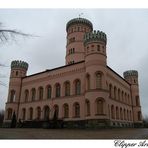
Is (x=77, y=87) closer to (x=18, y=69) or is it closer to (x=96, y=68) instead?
(x=96, y=68)

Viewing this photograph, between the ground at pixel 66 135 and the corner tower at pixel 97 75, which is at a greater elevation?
the corner tower at pixel 97 75

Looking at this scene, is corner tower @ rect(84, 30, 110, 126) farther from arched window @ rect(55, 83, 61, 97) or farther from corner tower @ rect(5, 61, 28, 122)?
corner tower @ rect(5, 61, 28, 122)

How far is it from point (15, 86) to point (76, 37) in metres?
16.7

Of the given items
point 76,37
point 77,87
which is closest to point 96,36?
point 77,87

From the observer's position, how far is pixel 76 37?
46.9 meters

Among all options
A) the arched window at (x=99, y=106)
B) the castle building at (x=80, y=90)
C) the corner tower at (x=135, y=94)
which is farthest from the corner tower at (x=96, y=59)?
the corner tower at (x=135, y=94)

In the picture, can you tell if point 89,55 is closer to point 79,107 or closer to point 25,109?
point 79,107

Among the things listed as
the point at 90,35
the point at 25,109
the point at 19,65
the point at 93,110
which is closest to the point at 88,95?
the point at 93,110

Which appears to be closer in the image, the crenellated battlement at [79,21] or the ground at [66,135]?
the ground at [66,135]

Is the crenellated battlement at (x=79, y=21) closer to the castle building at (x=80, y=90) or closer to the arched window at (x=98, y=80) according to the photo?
the castle building at (x=80, y=90)

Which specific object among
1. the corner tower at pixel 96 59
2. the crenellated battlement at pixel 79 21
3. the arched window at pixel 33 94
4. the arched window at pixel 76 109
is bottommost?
the arched window at pixel 76 109

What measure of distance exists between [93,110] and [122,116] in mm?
12149

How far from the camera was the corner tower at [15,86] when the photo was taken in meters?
44.4

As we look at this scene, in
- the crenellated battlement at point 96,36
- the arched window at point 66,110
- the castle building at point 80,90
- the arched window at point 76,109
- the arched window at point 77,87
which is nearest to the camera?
the castle building at point 80,90
